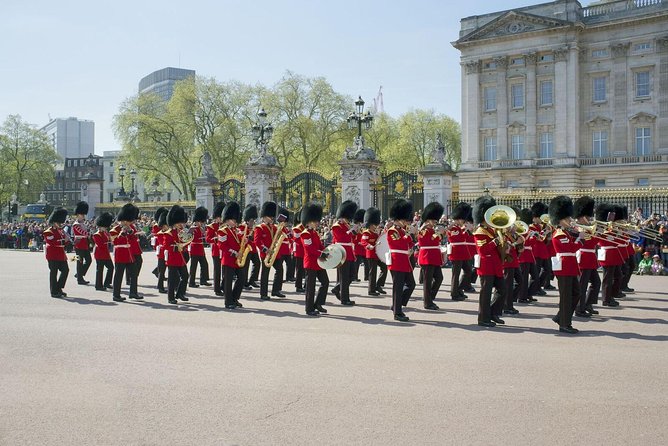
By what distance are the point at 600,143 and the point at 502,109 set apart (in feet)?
20.6

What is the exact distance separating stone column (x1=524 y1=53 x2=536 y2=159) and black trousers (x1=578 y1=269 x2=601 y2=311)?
33.4m

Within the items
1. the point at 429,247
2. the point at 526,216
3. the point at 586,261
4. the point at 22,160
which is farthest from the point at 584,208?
the point at 22,160

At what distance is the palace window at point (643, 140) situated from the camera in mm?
40188

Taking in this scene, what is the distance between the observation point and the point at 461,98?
45250 mm

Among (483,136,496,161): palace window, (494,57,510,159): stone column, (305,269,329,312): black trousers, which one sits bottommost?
(305,269,329,312): black trousers

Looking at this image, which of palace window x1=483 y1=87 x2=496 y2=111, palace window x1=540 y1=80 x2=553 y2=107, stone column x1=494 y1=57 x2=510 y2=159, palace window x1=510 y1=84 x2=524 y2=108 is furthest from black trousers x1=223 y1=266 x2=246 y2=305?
palace window x1=483 y1=87 x2=496 y2=111

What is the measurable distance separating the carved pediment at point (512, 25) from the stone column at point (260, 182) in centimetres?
2199

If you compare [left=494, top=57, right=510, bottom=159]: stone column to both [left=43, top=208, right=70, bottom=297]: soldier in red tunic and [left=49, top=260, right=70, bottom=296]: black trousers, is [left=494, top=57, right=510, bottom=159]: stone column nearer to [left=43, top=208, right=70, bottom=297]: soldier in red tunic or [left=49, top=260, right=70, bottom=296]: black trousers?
[left=43, top=208, right=70, bottom=297]: soldier in red tunic

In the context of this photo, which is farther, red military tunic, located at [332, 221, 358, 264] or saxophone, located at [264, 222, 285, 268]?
red military tunic, located at [332, 221, 358, 264]

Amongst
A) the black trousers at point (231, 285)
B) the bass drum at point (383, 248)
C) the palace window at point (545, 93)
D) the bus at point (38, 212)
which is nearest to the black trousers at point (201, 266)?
the black trousers at point (231, 285)

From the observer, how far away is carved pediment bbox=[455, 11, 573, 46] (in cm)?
4097

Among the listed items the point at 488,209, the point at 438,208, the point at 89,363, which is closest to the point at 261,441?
the point at 89,363

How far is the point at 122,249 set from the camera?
12445 millimetres

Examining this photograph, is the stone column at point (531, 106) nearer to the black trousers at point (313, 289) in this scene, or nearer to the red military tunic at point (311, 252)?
the red military tunic at point (311, 252)
